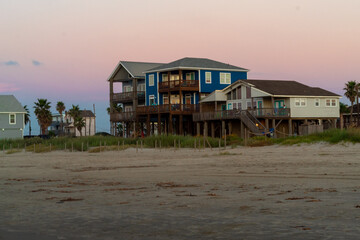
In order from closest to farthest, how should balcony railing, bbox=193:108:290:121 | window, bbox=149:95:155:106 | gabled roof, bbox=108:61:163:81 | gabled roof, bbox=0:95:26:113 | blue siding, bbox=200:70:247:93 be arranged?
balcony railing, bbox=193:108:290:121
blue siding, bbox=200:70:247:93
window, bbox=149:95:155:106
gabled roof, bbox=108:61:163:81
gabled roof, bbox=0:95:26:113

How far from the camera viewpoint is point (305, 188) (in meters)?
14.8

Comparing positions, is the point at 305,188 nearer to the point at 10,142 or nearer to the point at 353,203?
the point at 353,203

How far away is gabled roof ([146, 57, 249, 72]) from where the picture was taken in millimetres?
62575

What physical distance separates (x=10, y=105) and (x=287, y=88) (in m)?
39.5

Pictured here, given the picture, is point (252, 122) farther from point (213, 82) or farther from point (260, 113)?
point (213, 82)

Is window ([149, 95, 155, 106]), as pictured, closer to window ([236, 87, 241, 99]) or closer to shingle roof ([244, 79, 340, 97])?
window ([236, 87, 241, 99])

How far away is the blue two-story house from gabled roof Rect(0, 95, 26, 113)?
18.6 meters

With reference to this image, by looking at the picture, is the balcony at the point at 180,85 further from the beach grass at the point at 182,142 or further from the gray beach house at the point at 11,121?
the gray beach house at the point at 11,121

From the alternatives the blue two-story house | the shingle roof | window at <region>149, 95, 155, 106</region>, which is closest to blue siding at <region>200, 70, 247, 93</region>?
the blue two-story house

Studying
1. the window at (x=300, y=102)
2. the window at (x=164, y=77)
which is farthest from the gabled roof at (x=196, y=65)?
the window at (x=300, y=102)

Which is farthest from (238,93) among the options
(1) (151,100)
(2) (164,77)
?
(1) (151,100)

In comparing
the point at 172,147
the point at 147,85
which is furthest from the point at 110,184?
the point at 147,85

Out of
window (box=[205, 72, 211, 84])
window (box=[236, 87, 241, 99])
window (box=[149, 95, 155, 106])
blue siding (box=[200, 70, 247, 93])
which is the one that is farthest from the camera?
window (box=[149, 95, 155, 106])

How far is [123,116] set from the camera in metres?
68.2
